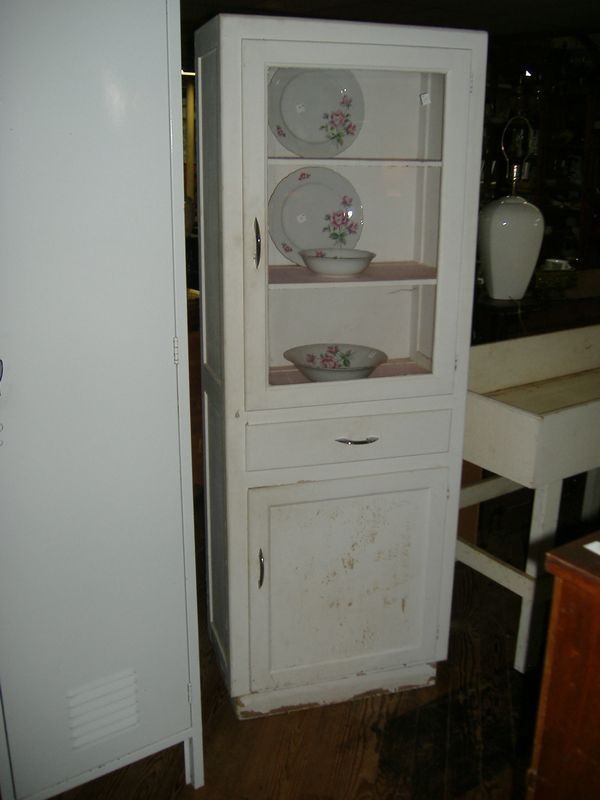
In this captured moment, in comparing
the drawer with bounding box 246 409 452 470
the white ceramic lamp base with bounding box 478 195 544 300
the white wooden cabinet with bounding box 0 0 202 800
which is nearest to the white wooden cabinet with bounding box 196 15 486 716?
the drawer with bounding box 246 409 452 470

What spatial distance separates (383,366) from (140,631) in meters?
0.95

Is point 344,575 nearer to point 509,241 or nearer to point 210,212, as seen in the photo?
point 210,212

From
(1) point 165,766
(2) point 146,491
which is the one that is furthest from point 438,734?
(2) point 146,491

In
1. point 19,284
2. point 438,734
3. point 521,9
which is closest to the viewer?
point 19,284

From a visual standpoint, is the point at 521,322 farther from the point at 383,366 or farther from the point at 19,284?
the point at 19,284

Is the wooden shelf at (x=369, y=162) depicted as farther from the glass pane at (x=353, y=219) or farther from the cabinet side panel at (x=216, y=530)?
the cabinet side panel at (x=216, y=530)

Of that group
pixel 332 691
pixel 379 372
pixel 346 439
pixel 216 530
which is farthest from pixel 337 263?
pixel 332 691

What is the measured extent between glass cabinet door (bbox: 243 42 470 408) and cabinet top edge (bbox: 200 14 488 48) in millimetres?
20

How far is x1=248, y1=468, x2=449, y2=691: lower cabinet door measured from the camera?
6.56ft

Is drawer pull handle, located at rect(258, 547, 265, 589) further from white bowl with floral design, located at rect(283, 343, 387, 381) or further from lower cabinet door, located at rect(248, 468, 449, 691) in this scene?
white bowl with floral design, located at rect(283, 343, 387, 381)

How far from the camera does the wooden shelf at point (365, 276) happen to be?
6.33ft

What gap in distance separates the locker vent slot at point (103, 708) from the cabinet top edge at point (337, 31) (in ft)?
4.73

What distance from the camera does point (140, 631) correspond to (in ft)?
5.64

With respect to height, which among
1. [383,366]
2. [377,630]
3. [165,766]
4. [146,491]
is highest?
[383,366]
